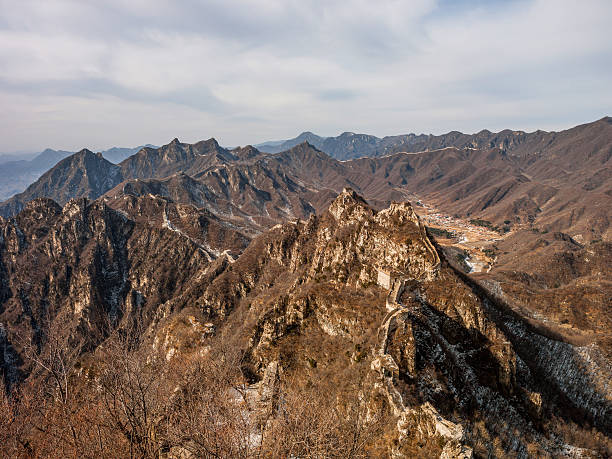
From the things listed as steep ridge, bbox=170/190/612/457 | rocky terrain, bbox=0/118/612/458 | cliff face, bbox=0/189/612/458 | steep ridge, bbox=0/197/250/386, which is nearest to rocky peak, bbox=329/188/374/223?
rocky terrain, bbox=0/118/612/458

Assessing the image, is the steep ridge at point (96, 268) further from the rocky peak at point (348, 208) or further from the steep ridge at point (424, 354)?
the steep ridge at point (424, 354)

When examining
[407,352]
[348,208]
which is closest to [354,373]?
[407,352]

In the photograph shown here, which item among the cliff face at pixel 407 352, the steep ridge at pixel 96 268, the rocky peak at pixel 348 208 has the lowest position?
the steep ridge at pixel 96 268

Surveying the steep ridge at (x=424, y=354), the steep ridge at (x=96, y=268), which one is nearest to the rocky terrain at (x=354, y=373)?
the steep ridge at (x=424, y=354)

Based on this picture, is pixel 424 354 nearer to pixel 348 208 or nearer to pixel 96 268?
pixel 348 208

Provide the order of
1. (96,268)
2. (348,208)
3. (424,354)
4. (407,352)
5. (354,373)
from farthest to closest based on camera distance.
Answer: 1. (96,268)
2. (348,208)
3. (354,373)
4. (424,354)
5. (407,352)

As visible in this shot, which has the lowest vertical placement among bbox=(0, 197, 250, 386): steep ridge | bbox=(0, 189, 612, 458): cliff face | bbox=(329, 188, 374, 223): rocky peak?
bbox=(0, 197, 250, 386): steep ridge

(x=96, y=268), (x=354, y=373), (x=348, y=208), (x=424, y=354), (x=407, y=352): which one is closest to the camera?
(x=407, y=352)

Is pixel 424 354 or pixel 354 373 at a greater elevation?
pixel 424 354

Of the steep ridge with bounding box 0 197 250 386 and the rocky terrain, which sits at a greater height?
the rocky terrain

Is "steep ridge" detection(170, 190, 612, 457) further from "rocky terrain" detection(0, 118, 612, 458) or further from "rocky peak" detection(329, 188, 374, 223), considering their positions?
"rocky peak" detection(329, 188, 374, 223)

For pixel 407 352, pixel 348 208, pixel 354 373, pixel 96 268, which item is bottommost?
pixel 96 268

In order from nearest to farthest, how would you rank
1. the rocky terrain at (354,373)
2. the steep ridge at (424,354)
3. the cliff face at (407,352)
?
1. the rocky terrain at (354,373)
2. the cliff face at (407,352)
3. the steep ridge at (424,354)
